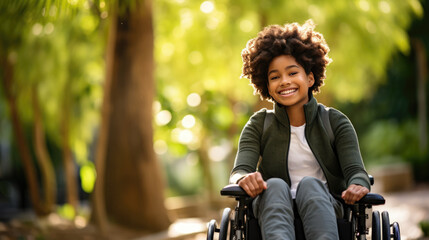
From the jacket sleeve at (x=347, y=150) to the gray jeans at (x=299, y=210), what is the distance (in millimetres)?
183

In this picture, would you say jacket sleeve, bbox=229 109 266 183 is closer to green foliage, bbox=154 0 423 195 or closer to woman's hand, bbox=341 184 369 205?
woman's hand, bbox=341 184 369 205

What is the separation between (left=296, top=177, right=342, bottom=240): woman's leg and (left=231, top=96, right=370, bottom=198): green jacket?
22 cm

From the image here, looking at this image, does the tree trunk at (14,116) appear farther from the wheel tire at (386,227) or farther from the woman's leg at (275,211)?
the wheel tire at (386,227)

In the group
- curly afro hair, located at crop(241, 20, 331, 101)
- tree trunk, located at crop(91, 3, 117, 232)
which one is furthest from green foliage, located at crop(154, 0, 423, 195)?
curly afro hair, located at crop(241, 20, 331, 101)

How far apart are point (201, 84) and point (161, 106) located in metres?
1.42

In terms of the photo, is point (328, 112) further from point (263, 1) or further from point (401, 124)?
point (401, 124)

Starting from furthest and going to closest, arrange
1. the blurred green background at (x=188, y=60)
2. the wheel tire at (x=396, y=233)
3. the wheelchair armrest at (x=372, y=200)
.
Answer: the blurred green background at (x=188, y=60) → the wheel tire at (x=396, y=233) → the wheelchair armrest at (x=372, y=200)

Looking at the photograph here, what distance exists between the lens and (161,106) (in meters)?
10.9

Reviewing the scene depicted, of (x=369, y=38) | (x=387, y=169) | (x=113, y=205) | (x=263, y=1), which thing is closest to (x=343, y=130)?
(x=113, y=205)

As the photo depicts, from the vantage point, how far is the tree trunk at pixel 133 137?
887 centimetres

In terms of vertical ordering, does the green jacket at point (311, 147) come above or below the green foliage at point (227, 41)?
below

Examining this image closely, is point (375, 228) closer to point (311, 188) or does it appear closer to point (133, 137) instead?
point (311, 188)

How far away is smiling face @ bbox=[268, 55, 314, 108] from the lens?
3.46m

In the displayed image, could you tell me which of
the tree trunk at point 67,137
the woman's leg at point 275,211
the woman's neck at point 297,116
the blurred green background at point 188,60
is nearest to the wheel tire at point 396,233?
the woman's leg at point 275,211
